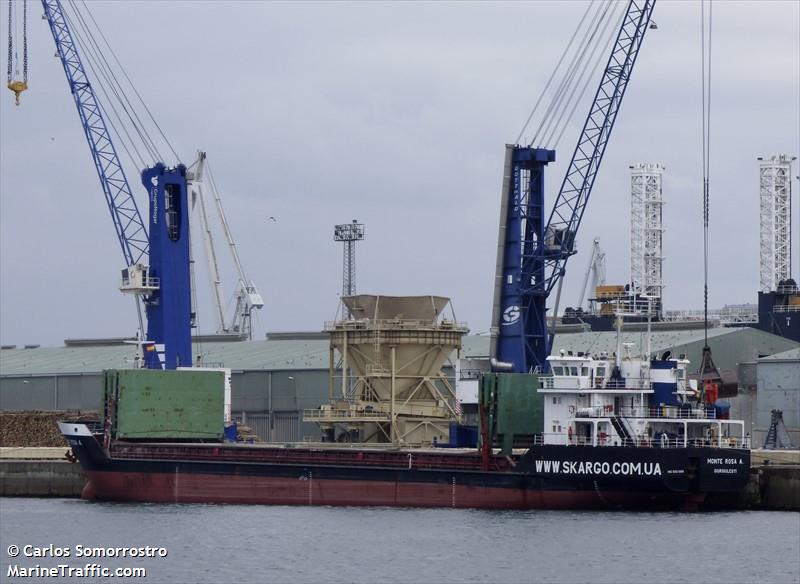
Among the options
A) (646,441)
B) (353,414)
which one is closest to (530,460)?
(646,441)

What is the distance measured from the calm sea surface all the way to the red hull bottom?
861 mm

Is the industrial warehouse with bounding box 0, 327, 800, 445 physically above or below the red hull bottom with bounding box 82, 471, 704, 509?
above

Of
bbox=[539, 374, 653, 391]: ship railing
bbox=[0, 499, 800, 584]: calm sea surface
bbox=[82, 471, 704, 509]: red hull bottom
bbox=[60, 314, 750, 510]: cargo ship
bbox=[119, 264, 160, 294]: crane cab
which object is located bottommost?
bbox=[0, 499, 800, 584]: calm sea surface

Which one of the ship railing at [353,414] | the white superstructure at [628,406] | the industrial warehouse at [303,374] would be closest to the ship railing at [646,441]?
the white superstructure at [628,406]

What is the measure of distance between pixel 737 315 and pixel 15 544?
3047 inches

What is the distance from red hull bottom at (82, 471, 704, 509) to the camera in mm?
57625

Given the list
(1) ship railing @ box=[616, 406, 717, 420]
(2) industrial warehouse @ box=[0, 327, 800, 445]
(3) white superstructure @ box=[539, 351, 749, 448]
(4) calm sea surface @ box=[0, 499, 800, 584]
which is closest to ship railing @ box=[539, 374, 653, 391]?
(3) white superstructure @ box=[539, 351, 749, 448]

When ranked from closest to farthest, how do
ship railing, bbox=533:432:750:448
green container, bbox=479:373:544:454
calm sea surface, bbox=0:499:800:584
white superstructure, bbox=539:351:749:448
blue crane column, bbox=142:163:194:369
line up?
calm sea surface, bbox=0:499:800:584 < ship railing, bbox=533:432:750:448 < white superstructure, bbox=539:351:749:448 < green container, bbox=479:373:544:454 < blue crane column, bbox=142:163:194:369

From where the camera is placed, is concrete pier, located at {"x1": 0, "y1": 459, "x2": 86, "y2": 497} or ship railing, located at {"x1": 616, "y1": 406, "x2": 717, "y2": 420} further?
concrete pier, located at {"x1": 0, "y1": 459, "x2": 86, "y2": 497}

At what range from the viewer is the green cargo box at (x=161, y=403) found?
65.8 metres

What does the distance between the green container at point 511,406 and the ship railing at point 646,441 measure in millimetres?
1671

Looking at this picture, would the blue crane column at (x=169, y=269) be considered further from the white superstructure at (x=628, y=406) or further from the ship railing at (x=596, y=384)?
the ship railing at (x=596, y=384)

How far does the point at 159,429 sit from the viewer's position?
A: 2598 inches

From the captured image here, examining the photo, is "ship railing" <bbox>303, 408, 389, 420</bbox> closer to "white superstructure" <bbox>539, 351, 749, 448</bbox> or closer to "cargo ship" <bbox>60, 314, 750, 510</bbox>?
"cargo ship" <bbox>60, 314, 750, 510</bbox>
